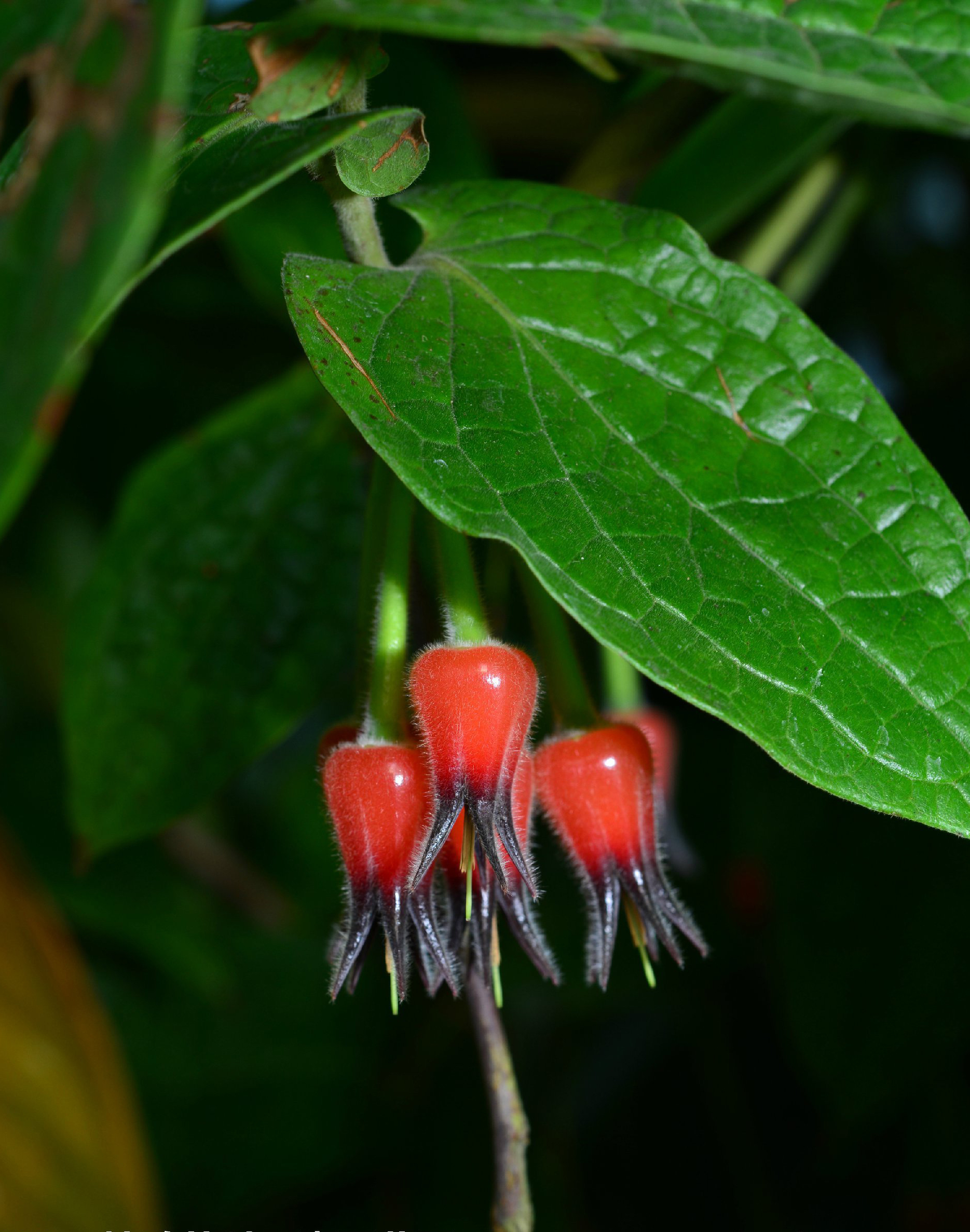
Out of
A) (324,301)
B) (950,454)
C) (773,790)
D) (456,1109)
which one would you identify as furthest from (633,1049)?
(324,301)

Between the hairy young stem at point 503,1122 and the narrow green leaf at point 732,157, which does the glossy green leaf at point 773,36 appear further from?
the hairy young stem at point 503,1122

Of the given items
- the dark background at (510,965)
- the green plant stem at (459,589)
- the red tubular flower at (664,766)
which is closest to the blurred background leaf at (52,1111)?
the dark background at (510,965)

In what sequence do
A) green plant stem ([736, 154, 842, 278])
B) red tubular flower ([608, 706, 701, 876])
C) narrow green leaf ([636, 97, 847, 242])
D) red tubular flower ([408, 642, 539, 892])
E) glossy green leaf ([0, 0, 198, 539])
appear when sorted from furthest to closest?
1. green plant stem ([736, 154, 842, 278])
2. narrow green leaf ([636, 97, 847, 242])
3. red tubular flower ([608, 706, 701, 876])
4. red tubular flower ([408, 642, 539, 892])
5. glossy green leaf ([0, 0, 198, 539])

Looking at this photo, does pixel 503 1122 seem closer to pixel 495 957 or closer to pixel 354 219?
pixel 495 957

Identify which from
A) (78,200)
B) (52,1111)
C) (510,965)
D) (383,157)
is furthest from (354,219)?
(510,965)

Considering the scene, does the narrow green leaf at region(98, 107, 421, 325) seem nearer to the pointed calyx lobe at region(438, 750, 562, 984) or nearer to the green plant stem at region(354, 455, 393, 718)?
the green plant stem at region(354, 455, 393, 718)

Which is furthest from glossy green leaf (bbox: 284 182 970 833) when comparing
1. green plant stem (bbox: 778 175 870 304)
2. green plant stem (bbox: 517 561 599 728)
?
green plant stem (bbox: 778 175 870 304)

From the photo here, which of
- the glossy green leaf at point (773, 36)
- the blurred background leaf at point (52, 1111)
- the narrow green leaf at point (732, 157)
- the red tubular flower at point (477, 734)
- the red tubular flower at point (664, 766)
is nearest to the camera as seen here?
the glossy green leaf at point (773, 36)
